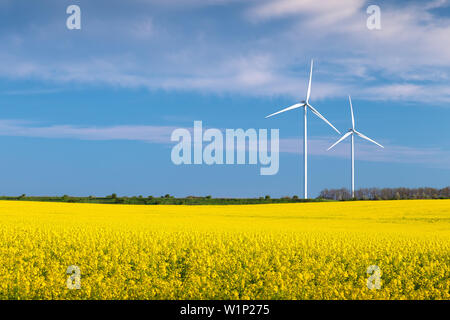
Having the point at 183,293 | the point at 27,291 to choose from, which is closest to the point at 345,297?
the point at 183,293

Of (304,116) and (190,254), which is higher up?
(304,116)

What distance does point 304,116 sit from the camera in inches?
2623

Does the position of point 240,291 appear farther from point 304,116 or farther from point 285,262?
point 304,116

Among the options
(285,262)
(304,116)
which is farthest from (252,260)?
(304,116)

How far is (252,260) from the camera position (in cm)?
1430

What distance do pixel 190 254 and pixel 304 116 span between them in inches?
2091

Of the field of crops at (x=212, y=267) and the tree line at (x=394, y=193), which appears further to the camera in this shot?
the tree line at (x=394, y=193)

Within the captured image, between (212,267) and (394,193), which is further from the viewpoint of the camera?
(394,193)

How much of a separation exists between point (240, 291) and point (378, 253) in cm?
785

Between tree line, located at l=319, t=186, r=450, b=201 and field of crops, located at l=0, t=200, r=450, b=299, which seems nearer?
field of crops, located at l=0, t=200, r=450, b=299
